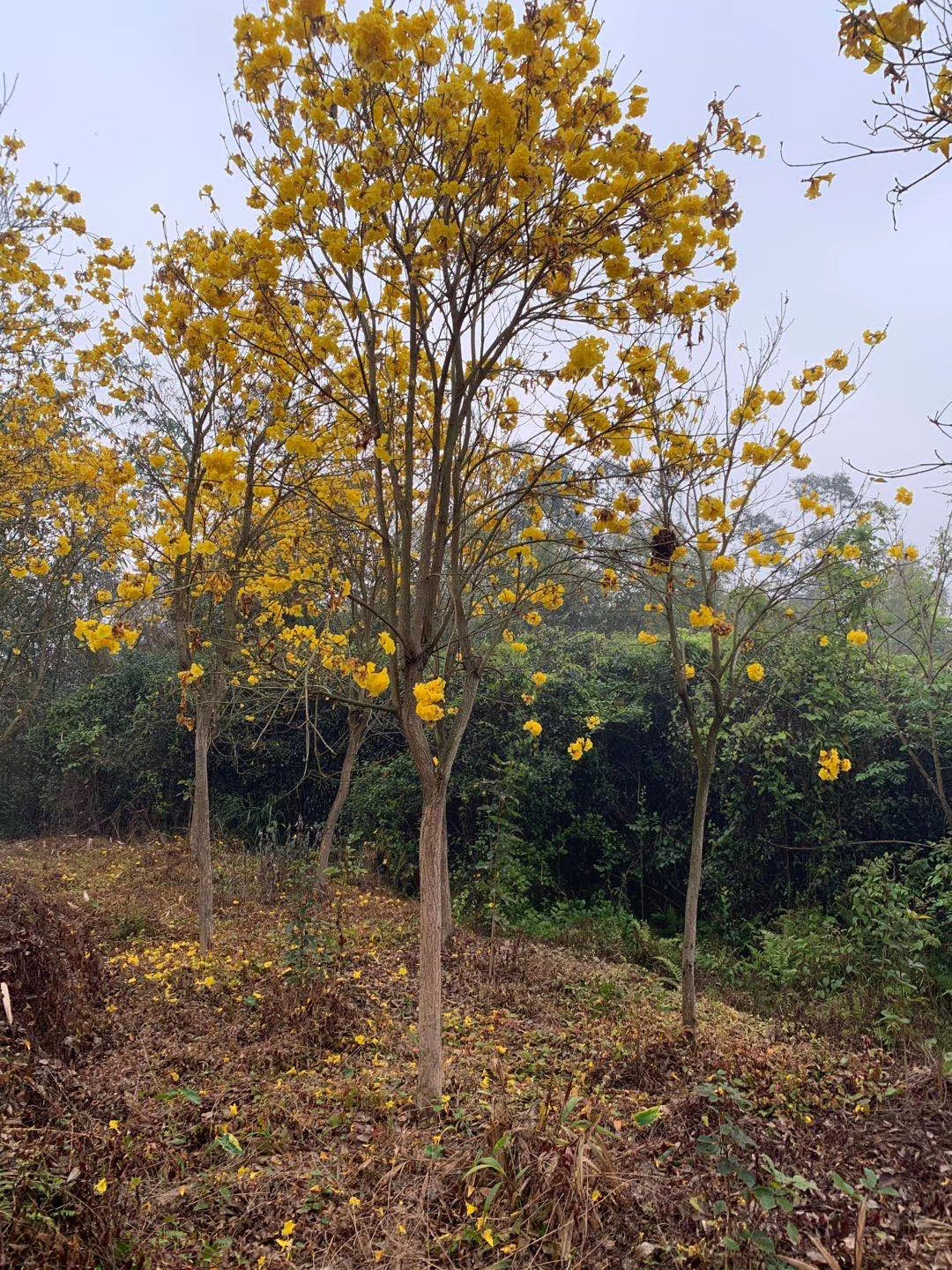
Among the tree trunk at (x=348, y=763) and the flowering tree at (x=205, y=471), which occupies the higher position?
the flowering tree at (x=205, y=471)

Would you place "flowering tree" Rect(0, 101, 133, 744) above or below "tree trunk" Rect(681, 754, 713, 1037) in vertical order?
above

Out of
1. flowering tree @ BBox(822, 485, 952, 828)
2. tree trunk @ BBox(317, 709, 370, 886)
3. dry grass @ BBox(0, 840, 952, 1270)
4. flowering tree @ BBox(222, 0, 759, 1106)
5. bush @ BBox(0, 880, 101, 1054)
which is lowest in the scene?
dry grass @ BBox(0, 840, 952, 1270)

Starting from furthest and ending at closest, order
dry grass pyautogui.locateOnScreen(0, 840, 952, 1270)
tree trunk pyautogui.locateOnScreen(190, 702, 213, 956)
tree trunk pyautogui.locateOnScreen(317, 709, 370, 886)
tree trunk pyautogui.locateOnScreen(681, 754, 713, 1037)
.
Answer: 1. tree trunk pyautogui.locateOnScreen(317, 709, 370, 886)
2. tree trunk pyautogui.locateOnScreen(190, 702, 213, 956)
3. tree trunk pyautogui.locateOnScreen(681, 754, 713, 1037)
4. dry grass pyautogui.locateOnScreen(0, 840, 952, 1270)

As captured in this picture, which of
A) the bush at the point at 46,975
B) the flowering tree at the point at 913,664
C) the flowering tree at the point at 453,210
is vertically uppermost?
the flowering tree at the point at 453,210

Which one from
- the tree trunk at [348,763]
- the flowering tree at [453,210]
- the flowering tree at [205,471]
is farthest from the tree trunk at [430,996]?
the tree trunk at [348,763]

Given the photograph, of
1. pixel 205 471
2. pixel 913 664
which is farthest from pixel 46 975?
pixel 913 664

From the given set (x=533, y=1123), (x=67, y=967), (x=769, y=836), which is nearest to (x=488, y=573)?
(x=533, y=1123)

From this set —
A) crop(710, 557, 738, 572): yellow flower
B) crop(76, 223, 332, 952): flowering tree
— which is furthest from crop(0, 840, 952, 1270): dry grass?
crop(710, 557, 738, 572): yellow flower

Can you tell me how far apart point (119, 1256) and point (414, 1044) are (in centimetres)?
200

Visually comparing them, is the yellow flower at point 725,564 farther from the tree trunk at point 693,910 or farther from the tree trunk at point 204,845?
the tree trunk at point 204,845

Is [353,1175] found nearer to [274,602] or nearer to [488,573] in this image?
[488,573]

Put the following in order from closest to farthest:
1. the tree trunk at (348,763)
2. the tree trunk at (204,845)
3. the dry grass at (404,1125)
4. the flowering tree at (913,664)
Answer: the dry grass at (404,1125) → the tree trunk at (204,845) → the flowering tree at (913,664) → the tree trunk at (348,763)

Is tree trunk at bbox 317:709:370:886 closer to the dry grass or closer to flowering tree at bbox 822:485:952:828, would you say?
the dry grass

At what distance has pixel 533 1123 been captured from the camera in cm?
278
